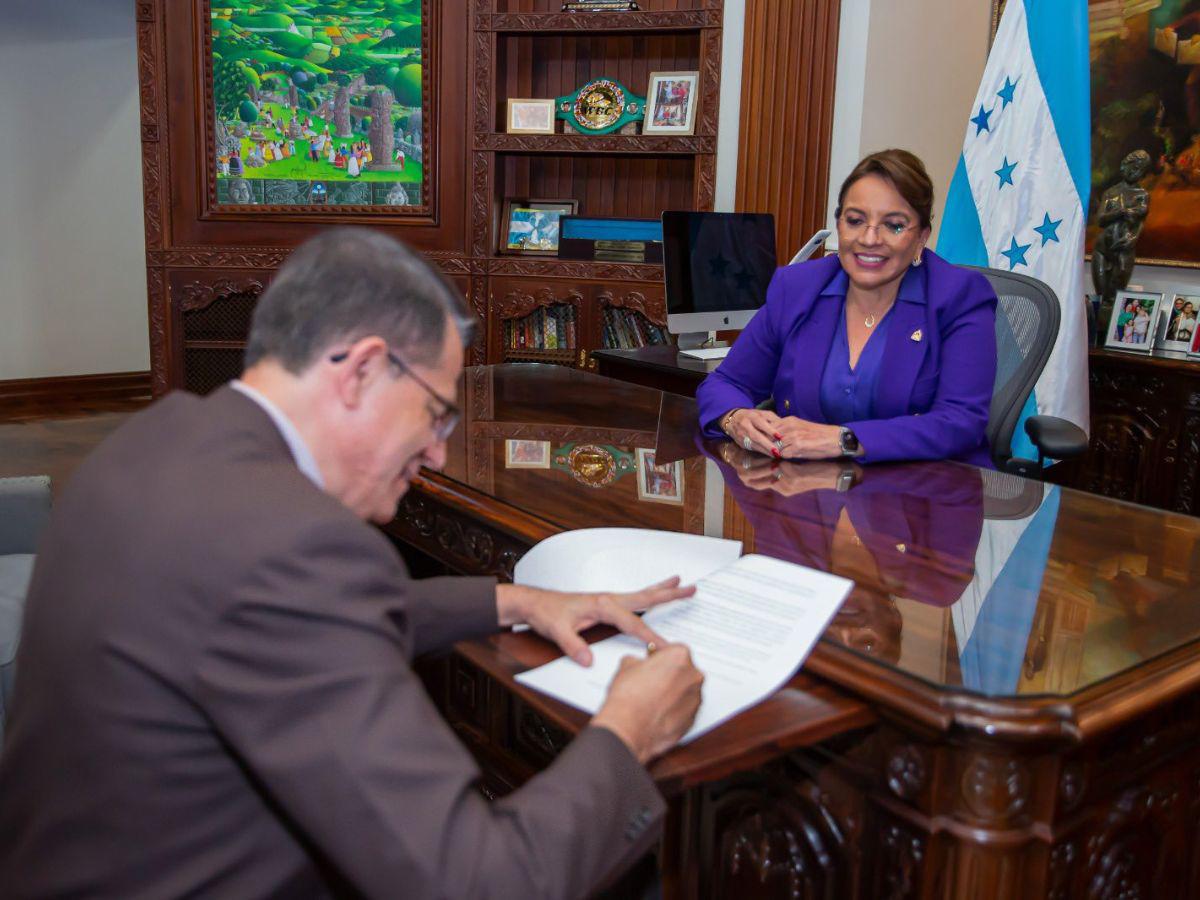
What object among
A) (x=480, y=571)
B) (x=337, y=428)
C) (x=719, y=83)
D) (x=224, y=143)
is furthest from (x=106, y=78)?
(x=337, y=428)

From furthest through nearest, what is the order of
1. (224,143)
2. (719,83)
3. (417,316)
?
(224,143) → (719,83) → (417,316)

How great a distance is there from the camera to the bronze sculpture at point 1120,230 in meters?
3.89

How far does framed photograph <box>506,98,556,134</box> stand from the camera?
4.92 metres

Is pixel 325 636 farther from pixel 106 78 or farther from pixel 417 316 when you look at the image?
pixel 106 78

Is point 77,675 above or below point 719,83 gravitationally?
below

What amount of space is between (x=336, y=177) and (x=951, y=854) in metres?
4.67

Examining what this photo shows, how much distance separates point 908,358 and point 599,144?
111 inches

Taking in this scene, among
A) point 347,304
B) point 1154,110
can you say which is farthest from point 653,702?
point 1154,110

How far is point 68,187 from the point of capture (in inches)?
272

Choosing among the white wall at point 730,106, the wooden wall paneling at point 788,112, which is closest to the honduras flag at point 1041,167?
the wooden wall paneling at point 788,112

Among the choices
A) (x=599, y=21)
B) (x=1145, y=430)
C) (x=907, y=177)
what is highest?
(x=599, y=21)

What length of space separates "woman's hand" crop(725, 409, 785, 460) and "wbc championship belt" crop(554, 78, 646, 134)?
119 inches

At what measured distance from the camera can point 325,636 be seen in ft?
2.49

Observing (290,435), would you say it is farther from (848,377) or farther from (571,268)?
(571,268)
